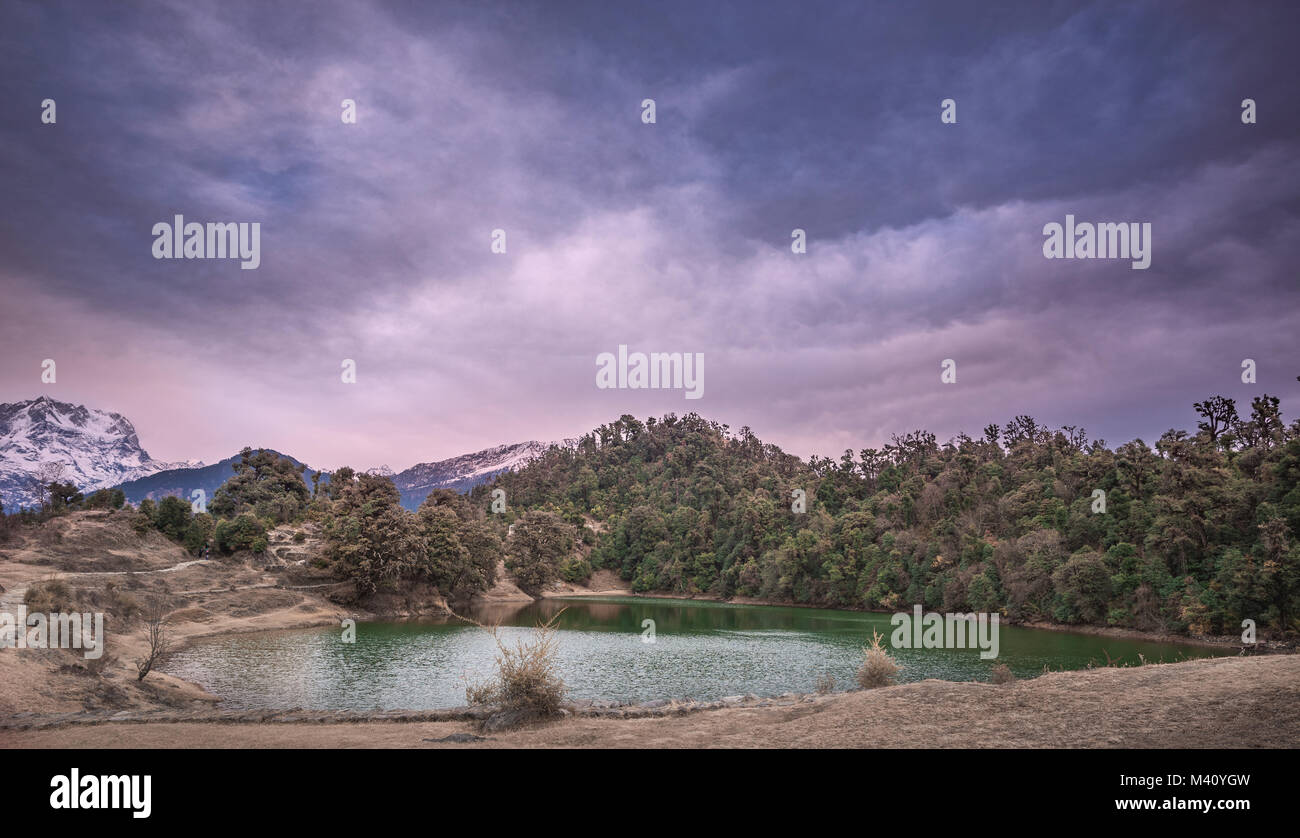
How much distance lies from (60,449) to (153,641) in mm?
133248

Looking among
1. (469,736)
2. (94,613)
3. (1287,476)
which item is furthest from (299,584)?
(1287,476)

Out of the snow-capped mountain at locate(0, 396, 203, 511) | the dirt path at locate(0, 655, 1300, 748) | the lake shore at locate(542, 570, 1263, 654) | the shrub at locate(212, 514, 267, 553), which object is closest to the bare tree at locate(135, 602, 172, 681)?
the dirt path at locate(0, 655, 1300, 748)

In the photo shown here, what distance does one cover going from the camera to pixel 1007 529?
63.5 m

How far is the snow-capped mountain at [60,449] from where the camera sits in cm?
6668

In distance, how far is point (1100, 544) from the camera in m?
53.6

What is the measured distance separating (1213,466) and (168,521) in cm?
8361

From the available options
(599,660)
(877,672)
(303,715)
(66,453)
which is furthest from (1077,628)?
(66,453)

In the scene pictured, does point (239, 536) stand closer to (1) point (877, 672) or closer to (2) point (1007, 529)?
(1) point (877, 672)

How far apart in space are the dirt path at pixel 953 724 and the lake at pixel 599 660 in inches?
308

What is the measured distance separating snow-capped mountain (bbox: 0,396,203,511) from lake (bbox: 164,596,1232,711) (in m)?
39.6

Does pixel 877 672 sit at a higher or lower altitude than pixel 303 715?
higher

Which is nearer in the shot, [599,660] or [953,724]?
[953,724]
